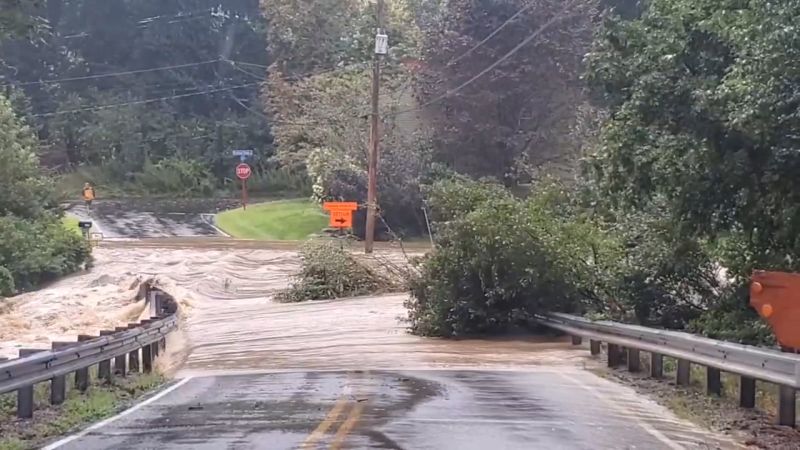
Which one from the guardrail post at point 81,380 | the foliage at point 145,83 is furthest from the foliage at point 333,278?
the foliage at point 145,83

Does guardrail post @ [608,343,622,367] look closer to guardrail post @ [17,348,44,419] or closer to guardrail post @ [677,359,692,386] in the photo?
guardrail post @ [677,359,692,386]

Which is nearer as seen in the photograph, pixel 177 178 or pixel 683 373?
pixel 683 373

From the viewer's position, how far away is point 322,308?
96.2 ft

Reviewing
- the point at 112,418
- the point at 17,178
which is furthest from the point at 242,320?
the point at 17,178

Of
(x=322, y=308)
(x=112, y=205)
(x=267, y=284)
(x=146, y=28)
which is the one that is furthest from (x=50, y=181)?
(x=146, y=28)

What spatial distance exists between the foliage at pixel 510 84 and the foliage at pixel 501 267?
1194 inches

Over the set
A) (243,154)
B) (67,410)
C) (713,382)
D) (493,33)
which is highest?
(493,33)

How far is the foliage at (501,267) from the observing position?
2120 cm

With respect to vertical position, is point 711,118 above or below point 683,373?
above

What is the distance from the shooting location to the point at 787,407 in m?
10.9

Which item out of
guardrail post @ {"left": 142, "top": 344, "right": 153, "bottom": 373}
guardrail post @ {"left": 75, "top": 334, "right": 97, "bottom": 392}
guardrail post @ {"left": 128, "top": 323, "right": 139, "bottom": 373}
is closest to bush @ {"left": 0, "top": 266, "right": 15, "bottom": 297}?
guardrail post @ {"left": 142, "top": 344, "right": 153, "bottom": 373}

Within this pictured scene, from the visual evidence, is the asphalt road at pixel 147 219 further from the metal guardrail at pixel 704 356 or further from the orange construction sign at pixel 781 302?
the orange construction sign at pixel 781 302

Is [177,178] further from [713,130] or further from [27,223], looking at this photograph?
[713,130]

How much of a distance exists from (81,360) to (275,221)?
1876 inches
